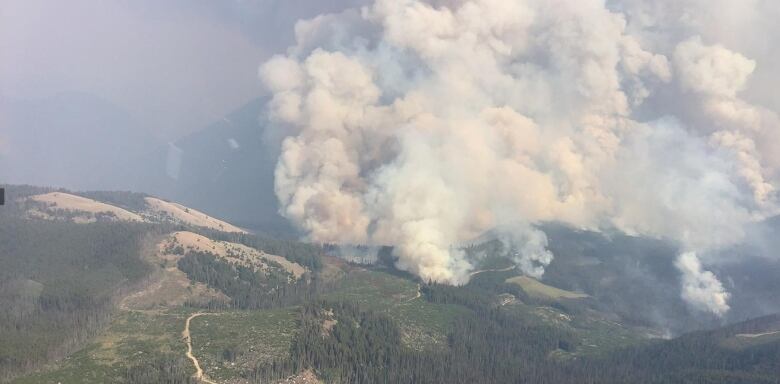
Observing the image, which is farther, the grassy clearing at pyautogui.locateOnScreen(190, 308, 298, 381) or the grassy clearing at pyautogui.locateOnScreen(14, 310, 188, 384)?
the grassy clearing at pyautogui.locateOnScreen(190, 308, 298, 381)

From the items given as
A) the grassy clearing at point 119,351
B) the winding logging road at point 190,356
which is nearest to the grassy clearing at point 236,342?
the winding logging road at point 190,356

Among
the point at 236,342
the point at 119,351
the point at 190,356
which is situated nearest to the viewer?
the point at 190,356

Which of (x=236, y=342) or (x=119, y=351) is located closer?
(x=119, y=351)

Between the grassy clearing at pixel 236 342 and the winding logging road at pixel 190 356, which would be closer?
the winding logging road at pixel 190 356

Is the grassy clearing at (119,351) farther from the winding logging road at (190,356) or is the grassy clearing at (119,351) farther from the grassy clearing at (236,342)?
the grassy clearing at (236,342)

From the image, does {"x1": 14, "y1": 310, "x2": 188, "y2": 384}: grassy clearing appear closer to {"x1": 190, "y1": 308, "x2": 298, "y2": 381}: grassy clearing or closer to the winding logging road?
the winding logging road

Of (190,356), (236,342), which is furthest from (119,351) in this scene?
(236,342)

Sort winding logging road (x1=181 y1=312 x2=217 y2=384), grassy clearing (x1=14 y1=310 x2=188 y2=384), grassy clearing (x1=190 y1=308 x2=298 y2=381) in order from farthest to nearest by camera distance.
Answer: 1. grassy clearing (x1=190 y1=308 x2=298 y2=381)
2. winding logging road (x1=181 y1=312 x2=217 y2=384)
3. grassy clearing (x1=14 y1=310 x2=188 y2=384)

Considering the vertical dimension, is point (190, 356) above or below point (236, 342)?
below

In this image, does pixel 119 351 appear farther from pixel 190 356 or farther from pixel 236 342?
pixel 236 342

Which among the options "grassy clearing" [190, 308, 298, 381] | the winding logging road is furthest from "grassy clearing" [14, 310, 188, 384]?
"grassy clearing" [190, 308, 298, 381]

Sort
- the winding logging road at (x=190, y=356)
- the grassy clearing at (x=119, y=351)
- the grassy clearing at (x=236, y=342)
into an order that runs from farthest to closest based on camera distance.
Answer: the grassy clearing at (x=236, y=342) → the winding logging road at (x=190, y=356) → the grassy clearing at (x=119, y=351)
